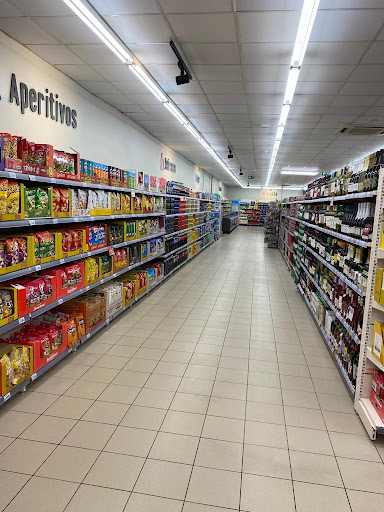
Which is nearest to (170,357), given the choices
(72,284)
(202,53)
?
(72,284)

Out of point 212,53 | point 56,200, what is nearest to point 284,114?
point 212,53

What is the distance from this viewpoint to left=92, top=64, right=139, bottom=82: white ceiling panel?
486 centimetres

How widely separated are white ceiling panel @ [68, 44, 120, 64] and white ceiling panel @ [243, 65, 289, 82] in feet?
5.90

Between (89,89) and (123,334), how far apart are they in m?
3.98

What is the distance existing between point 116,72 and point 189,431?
4692mm

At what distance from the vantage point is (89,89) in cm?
581

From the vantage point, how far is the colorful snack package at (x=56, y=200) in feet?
12.0

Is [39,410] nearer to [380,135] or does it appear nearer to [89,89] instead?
[89,89]

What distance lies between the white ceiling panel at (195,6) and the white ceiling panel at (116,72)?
1618 millimetres

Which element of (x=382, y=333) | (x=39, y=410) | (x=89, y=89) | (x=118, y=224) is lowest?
(x=39, y=410)

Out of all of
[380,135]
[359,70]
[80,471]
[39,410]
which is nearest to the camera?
[80,471]

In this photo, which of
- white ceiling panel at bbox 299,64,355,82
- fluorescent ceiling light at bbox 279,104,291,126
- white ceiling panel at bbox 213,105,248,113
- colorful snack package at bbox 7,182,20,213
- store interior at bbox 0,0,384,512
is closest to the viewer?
store interior at bbox 0,0,384,512

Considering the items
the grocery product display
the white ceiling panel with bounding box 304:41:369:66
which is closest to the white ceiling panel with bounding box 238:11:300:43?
the white ceiling panel with bounding box 304:41:369:66

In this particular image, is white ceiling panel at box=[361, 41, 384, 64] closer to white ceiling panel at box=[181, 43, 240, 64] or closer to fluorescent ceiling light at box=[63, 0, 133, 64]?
white ceiling panel at box=[181, 43, 240, 64]
